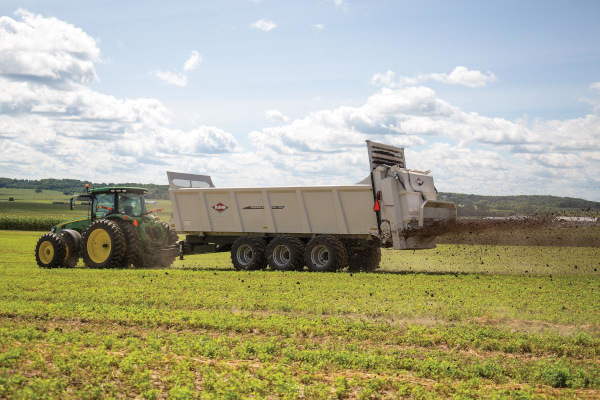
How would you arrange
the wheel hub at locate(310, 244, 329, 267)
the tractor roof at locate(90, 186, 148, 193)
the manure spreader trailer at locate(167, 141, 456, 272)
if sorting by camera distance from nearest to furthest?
the manure spreader trailer at locate(167, 141, 456, 272) → the wheel hub at locate(310, 244, 329, 267) → the tractor roof at locate(90, 186, 148, 193)

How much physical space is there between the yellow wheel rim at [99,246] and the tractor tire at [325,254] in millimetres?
6825

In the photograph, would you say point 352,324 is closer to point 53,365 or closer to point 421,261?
point 53,365

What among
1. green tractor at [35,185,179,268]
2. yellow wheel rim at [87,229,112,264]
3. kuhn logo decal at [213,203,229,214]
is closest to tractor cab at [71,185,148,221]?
green tractor at [35,185,179,268]

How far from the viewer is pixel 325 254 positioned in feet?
68.1

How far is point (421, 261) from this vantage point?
2398 centimetres

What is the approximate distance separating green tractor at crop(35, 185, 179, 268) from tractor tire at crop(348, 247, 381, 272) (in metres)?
6.43

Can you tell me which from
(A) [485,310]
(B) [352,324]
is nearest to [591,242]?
(A) [485,310]

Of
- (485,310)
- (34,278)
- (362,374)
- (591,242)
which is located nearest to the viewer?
(362,374)

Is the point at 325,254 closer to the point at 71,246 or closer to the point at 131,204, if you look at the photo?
the point at 131,204

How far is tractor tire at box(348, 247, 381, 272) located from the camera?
21688mm

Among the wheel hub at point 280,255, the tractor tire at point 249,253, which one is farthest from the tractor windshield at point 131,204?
the wheel hub at point 280,255

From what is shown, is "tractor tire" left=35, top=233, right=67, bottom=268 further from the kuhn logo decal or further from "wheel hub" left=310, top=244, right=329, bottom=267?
"wheel hub" left=310, top=244, right=329, bottom=267

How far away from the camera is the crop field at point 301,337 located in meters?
7.84

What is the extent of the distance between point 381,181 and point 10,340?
12411 mm
